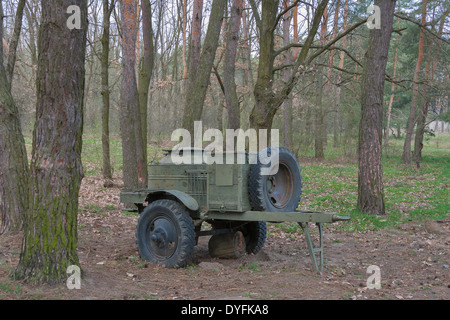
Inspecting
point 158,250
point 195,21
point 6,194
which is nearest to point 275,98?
point 195,21

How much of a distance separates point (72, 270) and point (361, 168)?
807cm

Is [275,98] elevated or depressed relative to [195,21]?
depressed

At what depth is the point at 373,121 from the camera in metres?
10.8

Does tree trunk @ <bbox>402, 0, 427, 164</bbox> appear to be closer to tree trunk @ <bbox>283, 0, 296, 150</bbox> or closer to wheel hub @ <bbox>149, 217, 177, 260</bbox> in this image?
tree trunk @ <bbox>283, 0, 296, 150</bbox>

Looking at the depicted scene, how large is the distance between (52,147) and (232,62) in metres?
10.4

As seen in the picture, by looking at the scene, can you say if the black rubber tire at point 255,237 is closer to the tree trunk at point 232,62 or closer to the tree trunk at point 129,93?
the tree trunk at point 129,93

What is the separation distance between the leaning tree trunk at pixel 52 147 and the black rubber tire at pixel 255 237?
3.64 metres

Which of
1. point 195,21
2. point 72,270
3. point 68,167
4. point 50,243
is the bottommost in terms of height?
point 72,270

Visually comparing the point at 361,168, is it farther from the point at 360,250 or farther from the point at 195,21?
the point at 195,21

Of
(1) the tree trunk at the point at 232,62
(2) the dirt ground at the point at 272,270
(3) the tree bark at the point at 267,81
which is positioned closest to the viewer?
(2) the dirt ground at the point at 272,270

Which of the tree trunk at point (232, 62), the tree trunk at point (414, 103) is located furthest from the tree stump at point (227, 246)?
the tree trunk at point (414, 103)

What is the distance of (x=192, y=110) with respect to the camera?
10.8m

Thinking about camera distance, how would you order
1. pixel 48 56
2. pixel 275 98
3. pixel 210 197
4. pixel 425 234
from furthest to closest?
pixel 275 98
pixel 425 234
pixel 210 197
pixel 48 56

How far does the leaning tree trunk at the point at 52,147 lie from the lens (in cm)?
489
